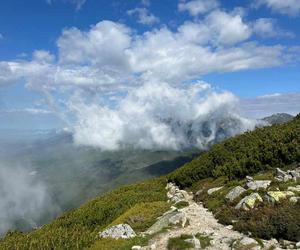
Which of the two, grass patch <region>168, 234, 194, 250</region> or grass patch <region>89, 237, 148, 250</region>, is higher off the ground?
grass patch <region>89, 237, 148, 250</region>

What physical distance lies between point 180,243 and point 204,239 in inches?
41.6

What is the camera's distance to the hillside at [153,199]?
67.6 feet

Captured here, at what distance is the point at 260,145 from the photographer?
3909 cm

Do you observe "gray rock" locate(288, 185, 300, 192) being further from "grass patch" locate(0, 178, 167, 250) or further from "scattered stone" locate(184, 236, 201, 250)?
"grass patch" locate(0, 178, 167, 250)

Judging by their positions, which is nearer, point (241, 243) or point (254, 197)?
point (241, 243)

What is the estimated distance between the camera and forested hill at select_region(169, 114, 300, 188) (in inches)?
1341

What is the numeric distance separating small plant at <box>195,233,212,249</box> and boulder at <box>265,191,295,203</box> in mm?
4677

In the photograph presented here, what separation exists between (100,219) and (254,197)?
15.1 metres

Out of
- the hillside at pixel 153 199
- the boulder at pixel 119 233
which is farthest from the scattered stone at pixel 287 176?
the boulder at pixel 119 233


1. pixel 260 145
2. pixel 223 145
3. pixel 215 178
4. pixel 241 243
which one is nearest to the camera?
pixel 241 243

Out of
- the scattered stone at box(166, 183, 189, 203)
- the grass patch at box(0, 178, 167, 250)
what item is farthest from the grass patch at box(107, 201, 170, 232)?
the scattered stone at box(166, 183, 189, 203)

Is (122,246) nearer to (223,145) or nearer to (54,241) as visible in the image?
(54,241)

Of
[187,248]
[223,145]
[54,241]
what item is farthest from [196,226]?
[223,145]

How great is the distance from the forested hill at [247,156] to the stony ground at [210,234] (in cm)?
1268
